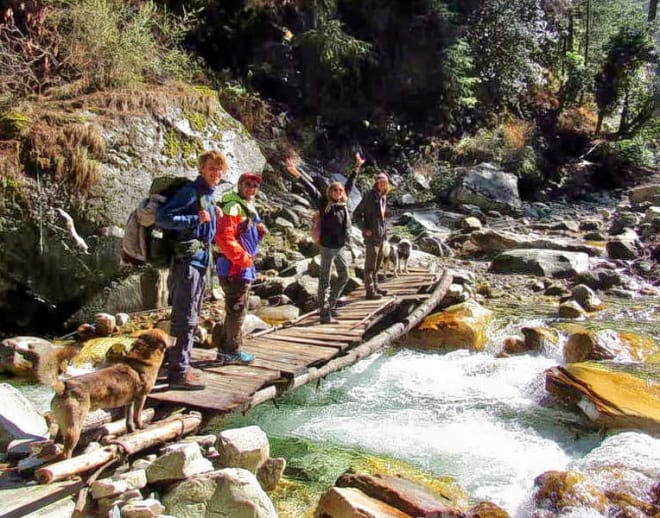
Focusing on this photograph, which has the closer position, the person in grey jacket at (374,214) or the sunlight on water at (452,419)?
the sunlight on water at (452,419)

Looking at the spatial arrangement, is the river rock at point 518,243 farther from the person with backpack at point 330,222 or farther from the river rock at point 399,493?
the river rock at point 399,493

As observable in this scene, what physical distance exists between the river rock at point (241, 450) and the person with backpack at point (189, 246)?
665mm

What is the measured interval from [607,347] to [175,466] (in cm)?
569

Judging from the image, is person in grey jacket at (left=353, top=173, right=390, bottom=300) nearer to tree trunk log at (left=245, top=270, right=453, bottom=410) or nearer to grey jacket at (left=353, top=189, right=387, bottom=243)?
grey jacket at (left=353, top=189, right=387, bottom=243)

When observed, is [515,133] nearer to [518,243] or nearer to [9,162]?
[518,243]

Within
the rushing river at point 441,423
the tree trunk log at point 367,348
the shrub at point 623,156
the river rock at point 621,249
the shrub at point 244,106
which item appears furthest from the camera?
the shrub at point 623,156

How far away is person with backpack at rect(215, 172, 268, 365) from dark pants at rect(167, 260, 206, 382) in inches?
17.5

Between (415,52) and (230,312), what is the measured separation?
16260mm

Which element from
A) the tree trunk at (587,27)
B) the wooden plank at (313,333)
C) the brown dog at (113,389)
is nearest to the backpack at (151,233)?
the brown dog at (113,389)

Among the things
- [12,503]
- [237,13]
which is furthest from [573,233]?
[12,503]

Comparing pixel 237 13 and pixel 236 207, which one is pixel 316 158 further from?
pixel 236 207

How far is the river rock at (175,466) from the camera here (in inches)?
145

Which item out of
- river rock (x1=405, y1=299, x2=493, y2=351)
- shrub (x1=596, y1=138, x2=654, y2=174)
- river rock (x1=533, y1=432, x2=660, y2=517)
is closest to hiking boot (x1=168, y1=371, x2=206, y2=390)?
river rock (x1=533, y1=432, x2=660, y2=517)

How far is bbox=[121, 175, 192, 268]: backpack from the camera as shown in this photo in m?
4.23
